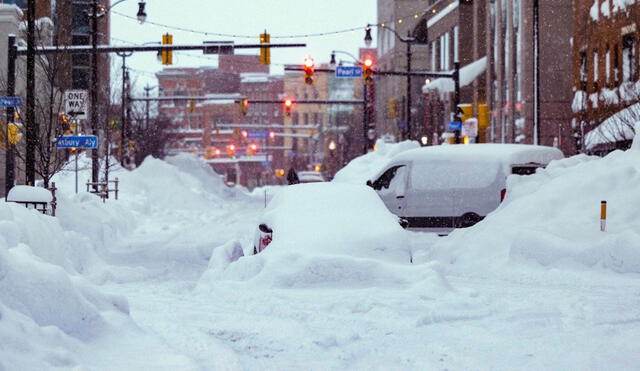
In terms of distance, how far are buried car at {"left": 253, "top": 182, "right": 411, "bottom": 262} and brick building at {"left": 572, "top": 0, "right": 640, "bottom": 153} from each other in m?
21.2

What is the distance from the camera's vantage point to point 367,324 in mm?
10438

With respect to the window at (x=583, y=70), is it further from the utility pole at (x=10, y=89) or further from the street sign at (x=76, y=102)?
the street sign at (x=76, y=102)

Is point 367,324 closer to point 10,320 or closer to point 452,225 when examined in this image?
point 10,320

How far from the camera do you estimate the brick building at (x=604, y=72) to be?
38.5 m

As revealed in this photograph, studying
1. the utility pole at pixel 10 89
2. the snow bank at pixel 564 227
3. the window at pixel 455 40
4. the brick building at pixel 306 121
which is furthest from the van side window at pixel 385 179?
the brick building at pixel 306 121

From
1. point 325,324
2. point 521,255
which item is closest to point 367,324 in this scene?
point 325,324

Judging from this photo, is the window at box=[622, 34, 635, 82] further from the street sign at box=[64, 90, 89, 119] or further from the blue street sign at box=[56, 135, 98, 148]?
the street sign at box=[64, 90, 89, 119]

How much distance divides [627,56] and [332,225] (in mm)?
31637

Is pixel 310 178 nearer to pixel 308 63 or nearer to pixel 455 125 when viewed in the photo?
pixel 308 63

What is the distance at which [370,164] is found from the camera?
48875 millimetres

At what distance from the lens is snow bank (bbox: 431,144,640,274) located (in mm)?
16344

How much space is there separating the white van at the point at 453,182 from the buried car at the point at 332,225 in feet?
25.7

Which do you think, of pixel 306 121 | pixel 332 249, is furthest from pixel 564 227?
pixel 306 121

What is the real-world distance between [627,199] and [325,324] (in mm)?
9452
